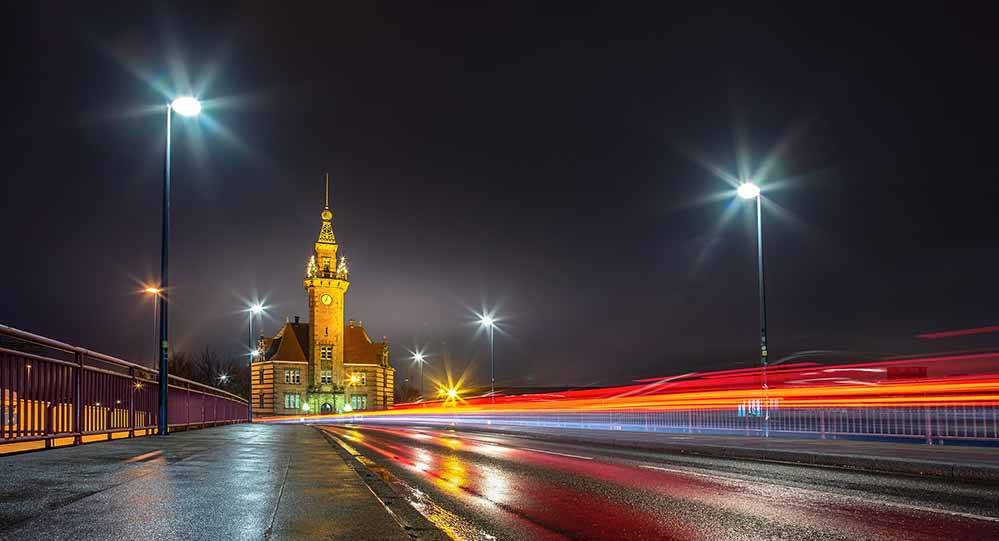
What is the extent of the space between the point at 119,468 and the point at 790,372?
80.7 ft

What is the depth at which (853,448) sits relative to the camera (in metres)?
15.7

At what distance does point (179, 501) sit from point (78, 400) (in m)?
8.09

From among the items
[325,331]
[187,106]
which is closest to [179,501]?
[187,106]

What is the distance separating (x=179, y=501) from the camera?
6188 millimetres

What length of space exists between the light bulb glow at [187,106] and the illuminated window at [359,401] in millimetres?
103184

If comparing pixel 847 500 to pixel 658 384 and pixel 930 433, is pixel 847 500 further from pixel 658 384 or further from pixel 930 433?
pixel 658 384

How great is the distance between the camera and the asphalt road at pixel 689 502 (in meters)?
6.27

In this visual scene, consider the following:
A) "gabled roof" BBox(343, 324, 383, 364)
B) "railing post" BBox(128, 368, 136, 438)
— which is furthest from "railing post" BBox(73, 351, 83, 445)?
"gabled roof" BBox(343, 324, 383, 364)

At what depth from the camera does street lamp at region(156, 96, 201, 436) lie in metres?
18.9

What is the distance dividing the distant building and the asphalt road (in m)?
107

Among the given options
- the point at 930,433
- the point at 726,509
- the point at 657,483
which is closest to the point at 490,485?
the point at 657,483

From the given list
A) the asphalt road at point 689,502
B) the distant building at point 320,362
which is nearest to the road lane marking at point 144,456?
the asphalt road at point 689,502

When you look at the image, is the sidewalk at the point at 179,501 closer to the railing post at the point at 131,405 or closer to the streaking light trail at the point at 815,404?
the railing post at the point at 131,405

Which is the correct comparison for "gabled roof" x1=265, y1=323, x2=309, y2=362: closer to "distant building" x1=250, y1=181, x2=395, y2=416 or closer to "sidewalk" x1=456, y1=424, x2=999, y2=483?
"distant building" x1=250, y1=181, x2=395, y2=416
